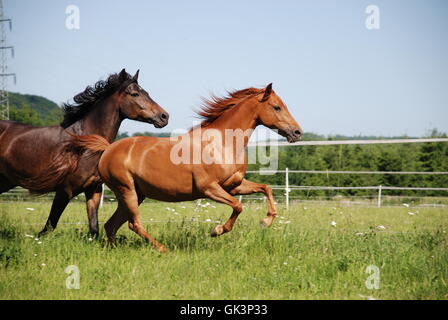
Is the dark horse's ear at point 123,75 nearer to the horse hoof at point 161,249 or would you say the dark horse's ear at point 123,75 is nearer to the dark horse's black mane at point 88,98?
the dark horse's black mane at point 88,98

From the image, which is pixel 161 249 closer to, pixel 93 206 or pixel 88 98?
pixel 93 206

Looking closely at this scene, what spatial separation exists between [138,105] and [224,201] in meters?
2.29

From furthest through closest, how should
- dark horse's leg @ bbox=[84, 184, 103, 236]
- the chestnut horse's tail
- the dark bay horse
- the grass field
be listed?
dark horse's leg @ bbox=[84, 184, 103, 236] < the dark bay horse < the chestnut horse's tail < the grass field

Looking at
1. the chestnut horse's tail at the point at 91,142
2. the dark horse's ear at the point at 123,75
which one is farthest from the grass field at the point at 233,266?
the dark horse's ear at the point at 123,75

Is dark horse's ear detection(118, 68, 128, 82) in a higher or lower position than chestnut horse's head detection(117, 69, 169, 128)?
higher

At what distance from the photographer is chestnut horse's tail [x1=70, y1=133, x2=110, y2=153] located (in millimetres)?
6336

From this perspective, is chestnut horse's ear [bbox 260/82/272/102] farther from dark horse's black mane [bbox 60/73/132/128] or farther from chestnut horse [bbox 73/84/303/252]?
dark horse's black mane [bbox 60/73/132/128]

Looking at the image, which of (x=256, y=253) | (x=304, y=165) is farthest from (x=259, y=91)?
(x=304, y=165)

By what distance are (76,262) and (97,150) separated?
1.88 meters

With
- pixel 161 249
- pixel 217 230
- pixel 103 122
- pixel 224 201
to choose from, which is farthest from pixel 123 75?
pixel 217 230

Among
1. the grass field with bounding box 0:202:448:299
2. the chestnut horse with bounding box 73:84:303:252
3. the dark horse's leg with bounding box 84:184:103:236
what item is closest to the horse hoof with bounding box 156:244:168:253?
the chestnut horse with bounding box 73:84:303:252

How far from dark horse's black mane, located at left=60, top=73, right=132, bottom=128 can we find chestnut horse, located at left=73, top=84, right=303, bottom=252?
1269 millimetres

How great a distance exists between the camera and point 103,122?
6.84m

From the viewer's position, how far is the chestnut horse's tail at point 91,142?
6336mm
